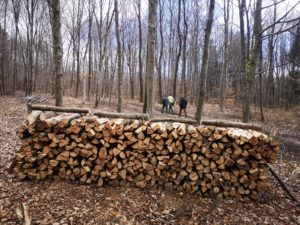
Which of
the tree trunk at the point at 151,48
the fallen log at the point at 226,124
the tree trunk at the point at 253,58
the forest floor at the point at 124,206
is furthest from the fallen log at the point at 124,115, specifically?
the tree trunk at the point at 253,58

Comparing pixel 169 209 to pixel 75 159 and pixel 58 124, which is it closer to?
pixel 75 159

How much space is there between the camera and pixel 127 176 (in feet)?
15.3

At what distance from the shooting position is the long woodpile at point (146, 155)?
14.7 ft

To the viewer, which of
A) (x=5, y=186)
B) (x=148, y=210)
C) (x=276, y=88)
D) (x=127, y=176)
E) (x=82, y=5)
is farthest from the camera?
(x=276, y=88)

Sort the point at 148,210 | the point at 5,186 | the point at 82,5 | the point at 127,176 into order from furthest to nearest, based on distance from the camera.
Result: 1. the point at 82,5
2. the point at 127,176
3. the point at 5,186
4. the point at 148,210

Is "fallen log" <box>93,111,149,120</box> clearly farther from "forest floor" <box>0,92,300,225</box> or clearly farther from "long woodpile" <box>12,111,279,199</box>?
"forest floor" <box>0,92,300,225</box>

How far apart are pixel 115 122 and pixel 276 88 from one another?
3283 cm

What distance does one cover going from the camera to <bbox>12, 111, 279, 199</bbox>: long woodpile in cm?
447

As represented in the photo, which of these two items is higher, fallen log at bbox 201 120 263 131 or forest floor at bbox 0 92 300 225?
fallen log at bbox 201 120 263 131

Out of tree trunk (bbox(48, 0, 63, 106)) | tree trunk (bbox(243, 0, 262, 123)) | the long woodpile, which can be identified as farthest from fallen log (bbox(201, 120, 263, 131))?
tree trunk (bbox(48, 0, 63, 106))

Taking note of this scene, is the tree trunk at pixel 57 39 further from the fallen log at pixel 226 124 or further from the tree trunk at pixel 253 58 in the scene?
the tree trunk at pixel 253 58

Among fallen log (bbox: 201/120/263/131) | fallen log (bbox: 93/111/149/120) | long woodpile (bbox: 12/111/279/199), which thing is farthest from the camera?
fallen log (bbox: 93/111/149/120)

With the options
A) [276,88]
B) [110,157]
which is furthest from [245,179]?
[276,88]

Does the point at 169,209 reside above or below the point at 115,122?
below
